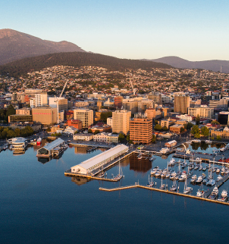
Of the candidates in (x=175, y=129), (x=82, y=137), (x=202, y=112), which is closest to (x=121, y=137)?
(x=82, y=137)

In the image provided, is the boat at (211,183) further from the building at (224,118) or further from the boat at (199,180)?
the building at (224,118)

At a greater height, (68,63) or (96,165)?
(68,63)

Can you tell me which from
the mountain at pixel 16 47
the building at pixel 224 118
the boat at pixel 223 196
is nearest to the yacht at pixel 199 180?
the boat at pixel 223 196

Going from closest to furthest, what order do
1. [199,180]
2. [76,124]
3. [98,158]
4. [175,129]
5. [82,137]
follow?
[199,180] < [98,158] < [82,137] < [175,129] < [76,124]

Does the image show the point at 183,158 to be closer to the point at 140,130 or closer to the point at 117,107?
the point at 140,130

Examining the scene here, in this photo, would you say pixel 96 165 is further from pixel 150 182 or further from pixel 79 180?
pixel 150 182

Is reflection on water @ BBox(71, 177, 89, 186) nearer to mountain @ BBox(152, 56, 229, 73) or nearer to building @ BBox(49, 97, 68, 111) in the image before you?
building @ BBox(49, 97, 68, 111)

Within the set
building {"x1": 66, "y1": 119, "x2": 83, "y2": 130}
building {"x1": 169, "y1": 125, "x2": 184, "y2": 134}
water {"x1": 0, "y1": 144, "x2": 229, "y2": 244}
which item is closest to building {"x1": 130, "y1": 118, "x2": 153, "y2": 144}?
building {"x1": 169, "y1": 125, "x2": 184, "y2": 134}
